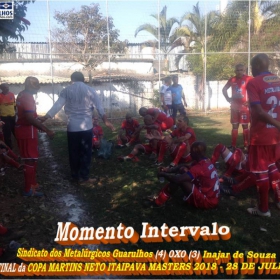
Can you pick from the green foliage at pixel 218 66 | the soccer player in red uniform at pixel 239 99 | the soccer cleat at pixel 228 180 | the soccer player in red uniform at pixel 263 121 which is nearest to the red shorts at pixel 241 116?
the soccer player in red uniform at pixel 239 99

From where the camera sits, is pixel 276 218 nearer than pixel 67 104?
Yes

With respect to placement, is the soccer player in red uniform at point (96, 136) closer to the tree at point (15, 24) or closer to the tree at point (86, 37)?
the tree at point (15, 24)

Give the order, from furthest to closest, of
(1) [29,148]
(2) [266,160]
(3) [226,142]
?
1. (3) [226,142]
2. (1) [29,148]
3. (2) [266,160]

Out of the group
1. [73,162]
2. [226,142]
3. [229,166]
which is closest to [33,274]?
[73,162]

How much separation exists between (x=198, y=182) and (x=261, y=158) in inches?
35.3

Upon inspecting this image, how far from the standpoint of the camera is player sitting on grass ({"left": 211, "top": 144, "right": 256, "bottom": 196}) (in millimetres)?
5320

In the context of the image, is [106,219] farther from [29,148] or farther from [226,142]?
[226,142]

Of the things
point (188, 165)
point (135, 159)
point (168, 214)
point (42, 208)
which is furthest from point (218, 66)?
point (42, 208)

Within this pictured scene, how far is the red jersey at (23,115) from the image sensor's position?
524 centimetres

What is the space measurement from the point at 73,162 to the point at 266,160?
3466 mm

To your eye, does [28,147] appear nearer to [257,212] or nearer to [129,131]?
[257,212]

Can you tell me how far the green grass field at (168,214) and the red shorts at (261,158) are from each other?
0.65 meters

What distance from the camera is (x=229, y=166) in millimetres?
5910

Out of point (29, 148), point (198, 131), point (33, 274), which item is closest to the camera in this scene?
point (33, 274)
